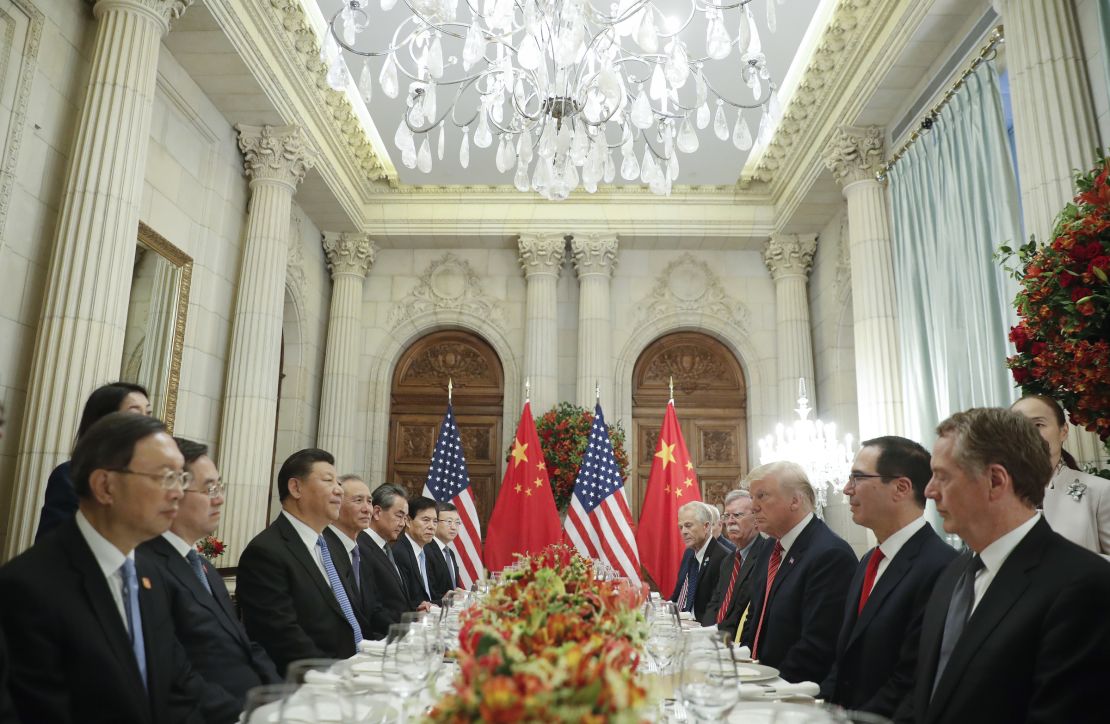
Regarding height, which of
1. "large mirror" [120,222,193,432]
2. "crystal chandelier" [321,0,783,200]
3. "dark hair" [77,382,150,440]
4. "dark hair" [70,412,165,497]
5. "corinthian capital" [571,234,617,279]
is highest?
"corinthian capital" [571,234,617,279]

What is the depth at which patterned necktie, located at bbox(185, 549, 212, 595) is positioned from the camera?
2.63 m

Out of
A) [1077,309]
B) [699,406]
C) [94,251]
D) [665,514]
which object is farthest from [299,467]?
[699,406]

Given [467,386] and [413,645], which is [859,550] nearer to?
[467,386]

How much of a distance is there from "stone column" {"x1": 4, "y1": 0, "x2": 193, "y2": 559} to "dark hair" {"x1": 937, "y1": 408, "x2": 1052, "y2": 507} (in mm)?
4406

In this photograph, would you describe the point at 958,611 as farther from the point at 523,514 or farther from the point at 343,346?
the point at 343,346

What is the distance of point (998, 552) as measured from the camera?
185cm

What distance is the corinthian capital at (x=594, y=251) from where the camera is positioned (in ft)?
31.2

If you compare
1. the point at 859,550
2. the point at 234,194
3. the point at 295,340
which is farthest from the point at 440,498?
the point at 859,550

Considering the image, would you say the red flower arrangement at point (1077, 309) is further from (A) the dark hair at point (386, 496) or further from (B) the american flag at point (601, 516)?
(B) the american flag at point (601, 516)

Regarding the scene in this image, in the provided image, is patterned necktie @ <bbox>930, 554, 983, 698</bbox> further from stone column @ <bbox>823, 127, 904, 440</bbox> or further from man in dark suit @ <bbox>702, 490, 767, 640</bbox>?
stone column @ <bbox>823, 127, 904, 440</bbox>

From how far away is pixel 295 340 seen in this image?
902cm

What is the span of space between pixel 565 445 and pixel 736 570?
4202 mm

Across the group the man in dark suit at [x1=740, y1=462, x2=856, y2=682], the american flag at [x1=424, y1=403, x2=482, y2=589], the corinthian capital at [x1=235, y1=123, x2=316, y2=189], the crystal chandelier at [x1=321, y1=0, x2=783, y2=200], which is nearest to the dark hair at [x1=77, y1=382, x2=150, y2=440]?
the crystal chandelier at [x1=321, y1=0, x2=783, y2=200]

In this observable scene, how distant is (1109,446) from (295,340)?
316 inches
